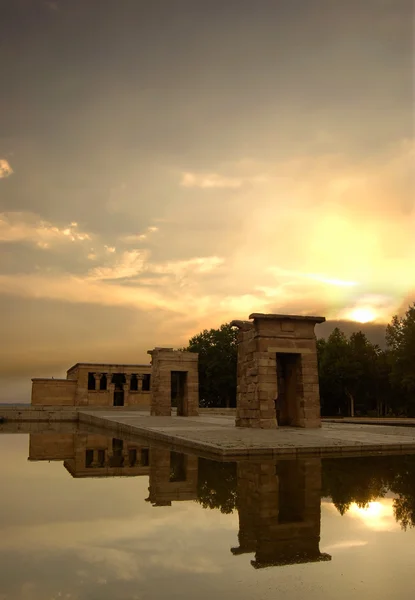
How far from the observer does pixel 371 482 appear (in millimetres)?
8039

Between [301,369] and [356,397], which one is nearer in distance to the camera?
[301,369]

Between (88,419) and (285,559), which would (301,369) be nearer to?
(88,419)

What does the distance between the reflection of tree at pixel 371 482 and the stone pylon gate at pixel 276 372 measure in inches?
307

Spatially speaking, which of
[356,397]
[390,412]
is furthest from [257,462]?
[390,412]

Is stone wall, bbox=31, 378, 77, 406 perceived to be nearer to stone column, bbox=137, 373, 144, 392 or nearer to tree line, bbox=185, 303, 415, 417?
stone column, bbox=137, 373, 144, 392

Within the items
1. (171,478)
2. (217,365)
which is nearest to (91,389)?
(217,365)

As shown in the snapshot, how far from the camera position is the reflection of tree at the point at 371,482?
6543 mm

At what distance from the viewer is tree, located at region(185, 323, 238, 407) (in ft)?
168

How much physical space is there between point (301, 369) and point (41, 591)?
16.5 meters

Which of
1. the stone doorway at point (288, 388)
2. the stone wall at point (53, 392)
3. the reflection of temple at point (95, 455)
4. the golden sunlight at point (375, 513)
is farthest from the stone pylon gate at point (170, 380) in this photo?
the golden sunlight at point (375, 513)

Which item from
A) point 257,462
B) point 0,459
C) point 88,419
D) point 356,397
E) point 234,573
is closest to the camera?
point 234,573

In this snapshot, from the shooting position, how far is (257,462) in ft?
32.3

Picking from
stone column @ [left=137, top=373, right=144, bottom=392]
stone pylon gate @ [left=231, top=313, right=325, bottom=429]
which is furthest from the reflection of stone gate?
stone column @ [left=137, top=373, right=144, bottom=392]

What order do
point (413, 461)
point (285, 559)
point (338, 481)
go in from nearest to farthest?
point (285, 559) → point (338, 481) → point (413, 461)
